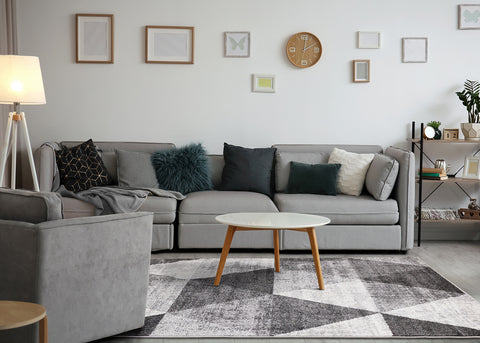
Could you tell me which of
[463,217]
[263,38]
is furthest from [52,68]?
[463,217]

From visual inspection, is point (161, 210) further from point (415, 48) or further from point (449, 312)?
point (415, 48)

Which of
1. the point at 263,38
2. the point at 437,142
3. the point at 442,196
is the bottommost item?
the point at 442,196

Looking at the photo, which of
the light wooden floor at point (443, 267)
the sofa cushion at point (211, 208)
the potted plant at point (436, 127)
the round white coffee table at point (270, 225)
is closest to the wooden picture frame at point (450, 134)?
the potted plant at point (436, 127)

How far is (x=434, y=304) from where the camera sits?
331cm

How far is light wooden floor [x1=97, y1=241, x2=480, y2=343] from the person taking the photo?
2742 mm

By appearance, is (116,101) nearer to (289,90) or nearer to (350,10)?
(289,90)

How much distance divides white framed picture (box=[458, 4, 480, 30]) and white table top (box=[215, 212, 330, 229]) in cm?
290

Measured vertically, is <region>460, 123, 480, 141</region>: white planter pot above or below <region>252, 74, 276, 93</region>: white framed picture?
below

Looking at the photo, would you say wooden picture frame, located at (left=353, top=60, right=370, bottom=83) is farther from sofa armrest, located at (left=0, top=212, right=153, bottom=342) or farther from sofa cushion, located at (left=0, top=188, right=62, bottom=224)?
sofa cushion, located at (left=0, top=188, right=62, bottom=224)

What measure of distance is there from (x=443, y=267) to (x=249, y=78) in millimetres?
2519

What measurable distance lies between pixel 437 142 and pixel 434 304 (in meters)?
2.58

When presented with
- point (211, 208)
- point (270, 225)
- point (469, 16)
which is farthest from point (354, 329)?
point (469, 16)

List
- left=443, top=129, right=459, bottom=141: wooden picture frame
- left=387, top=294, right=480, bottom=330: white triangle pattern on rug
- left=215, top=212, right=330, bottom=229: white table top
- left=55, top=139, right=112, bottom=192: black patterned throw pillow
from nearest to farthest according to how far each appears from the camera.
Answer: left=387, top=294, right=480, bottom=330: white triangle pattern on rug < left=215, top=212, right=330, bottom=229: white table top < left=55, top=139, right=112, bottom=192: black patterned throw pillow < left=443, top=129, right=459, bottom=141: wooden picture frame

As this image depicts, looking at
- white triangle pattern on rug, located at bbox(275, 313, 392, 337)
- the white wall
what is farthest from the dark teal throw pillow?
white triangle pattern on rug, located at bbox(275, 313, 392, 337)
